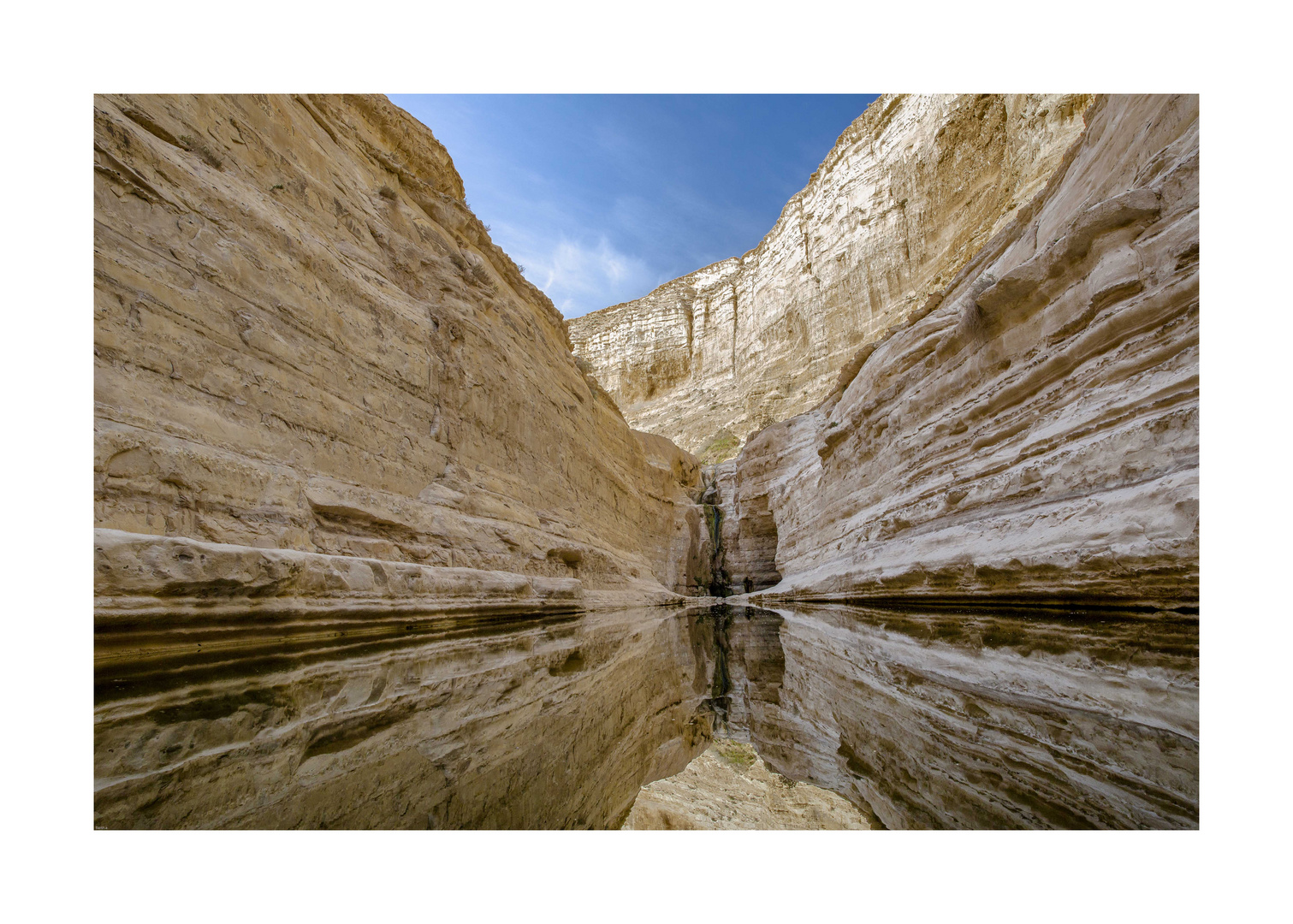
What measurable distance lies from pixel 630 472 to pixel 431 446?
331 inches

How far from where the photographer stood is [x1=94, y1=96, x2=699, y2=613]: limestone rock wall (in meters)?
3.62

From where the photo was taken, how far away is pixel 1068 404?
16.7 feet

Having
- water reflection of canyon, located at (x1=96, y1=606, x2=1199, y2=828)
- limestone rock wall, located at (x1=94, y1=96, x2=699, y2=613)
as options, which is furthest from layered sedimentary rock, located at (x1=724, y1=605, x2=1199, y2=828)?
limestone rock wall, located at (x1=94, y1=96, x2=699, y2=613)

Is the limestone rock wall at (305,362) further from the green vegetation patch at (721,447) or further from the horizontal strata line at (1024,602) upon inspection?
the green vegetation patch at (721,447)

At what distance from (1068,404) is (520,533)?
629 centimetres

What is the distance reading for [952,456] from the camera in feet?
22.7

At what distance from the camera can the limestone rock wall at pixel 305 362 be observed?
11.9ft

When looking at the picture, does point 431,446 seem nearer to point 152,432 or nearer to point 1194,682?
point 152,432

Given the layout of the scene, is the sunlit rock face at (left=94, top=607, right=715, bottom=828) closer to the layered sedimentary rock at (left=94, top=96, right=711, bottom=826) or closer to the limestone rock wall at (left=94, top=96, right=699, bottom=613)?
the layered sedimentary rock at (left=94, top=96, right=711, bottom=826)

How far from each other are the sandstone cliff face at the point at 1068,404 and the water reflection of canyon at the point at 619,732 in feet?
2.09

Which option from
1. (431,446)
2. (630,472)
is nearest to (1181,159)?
(431,446)

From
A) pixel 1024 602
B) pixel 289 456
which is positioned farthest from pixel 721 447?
pixel 289 456

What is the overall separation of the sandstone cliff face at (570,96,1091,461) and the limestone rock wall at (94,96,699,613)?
33.6ft

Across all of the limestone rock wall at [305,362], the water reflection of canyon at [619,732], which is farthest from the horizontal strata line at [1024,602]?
the limestone rock wall at [305,362]
